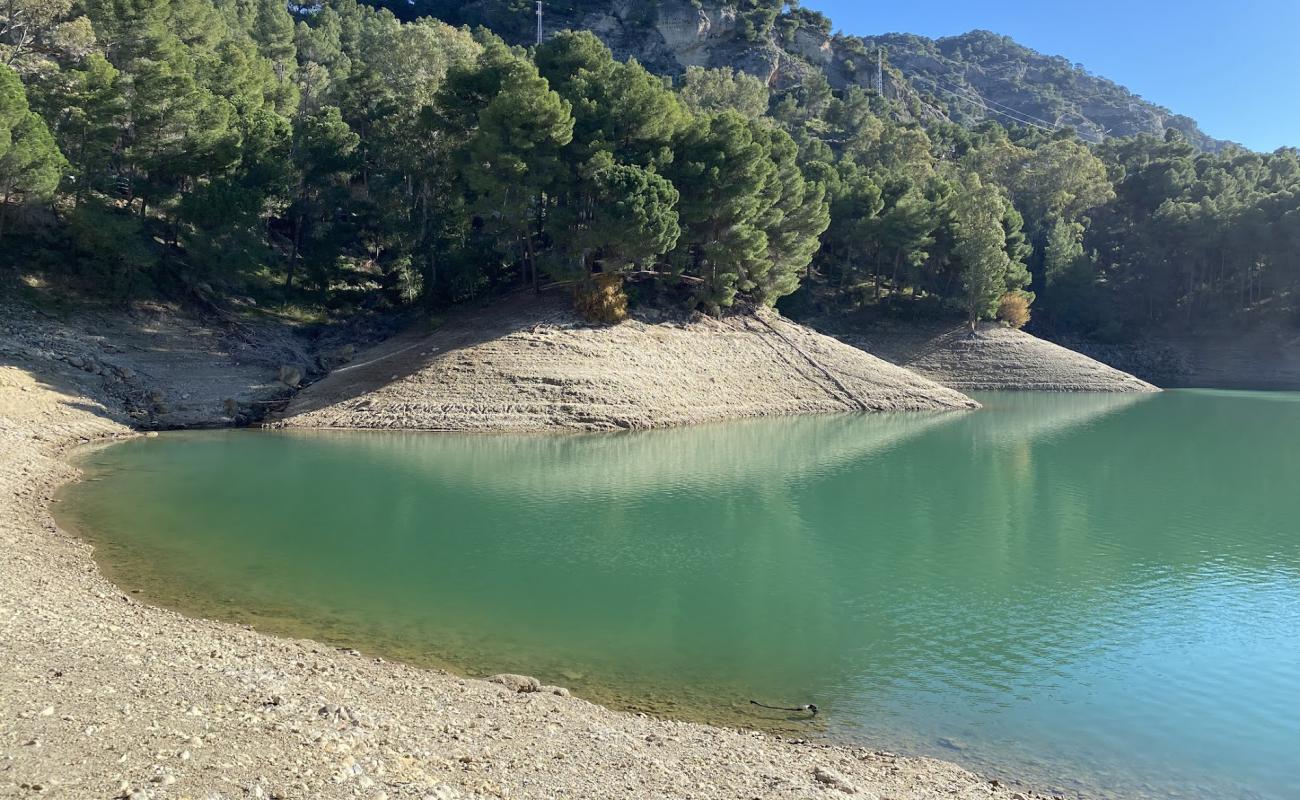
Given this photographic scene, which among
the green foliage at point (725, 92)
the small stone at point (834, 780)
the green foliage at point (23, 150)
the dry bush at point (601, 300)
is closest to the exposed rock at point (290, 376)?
the green foliage at point (23, 150)

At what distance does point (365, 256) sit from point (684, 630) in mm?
41574

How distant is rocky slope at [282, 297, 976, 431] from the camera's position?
3522cm

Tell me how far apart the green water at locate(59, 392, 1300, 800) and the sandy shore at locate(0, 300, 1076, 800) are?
1109mm

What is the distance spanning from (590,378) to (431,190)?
1586 centimetres

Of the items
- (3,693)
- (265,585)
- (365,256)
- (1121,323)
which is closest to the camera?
(3,693)

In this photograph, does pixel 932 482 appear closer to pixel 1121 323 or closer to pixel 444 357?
pixel 444 357

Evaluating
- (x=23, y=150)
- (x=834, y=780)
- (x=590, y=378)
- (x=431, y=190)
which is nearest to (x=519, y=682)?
(x=834, y=780)

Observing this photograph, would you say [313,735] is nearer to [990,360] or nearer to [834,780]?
[834,780]

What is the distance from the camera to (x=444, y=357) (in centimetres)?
3712

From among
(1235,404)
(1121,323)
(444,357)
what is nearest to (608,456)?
(444,357)

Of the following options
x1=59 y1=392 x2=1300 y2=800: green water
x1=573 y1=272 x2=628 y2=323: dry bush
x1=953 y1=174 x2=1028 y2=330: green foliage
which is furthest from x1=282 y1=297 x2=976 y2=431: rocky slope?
x1=953 y1=174 x2=1028 y2=330: green foliage

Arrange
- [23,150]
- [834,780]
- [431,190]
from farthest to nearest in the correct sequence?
[431,190], [23,150], [834,780]

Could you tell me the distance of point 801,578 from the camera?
1736 cm

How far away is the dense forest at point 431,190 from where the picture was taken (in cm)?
3738
